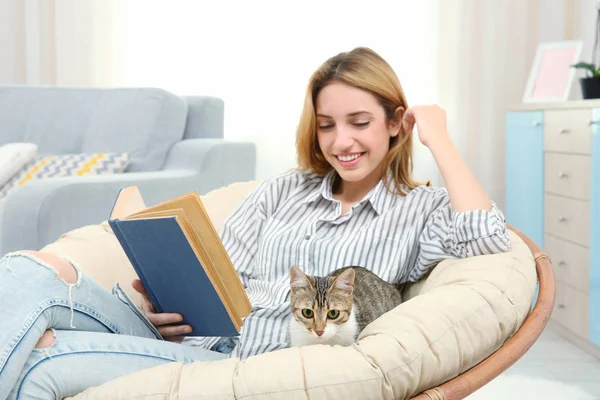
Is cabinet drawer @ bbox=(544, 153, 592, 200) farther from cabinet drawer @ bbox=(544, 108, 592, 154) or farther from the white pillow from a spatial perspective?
the white pillow

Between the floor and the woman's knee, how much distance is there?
1.81 m

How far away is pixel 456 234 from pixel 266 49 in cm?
299

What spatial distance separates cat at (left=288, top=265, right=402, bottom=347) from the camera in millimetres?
1318

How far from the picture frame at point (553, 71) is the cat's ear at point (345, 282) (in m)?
2.52

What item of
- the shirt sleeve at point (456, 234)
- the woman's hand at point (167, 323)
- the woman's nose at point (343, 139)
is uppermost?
the woman's nose at point (343, 139)

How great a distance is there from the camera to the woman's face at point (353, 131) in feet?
5.39

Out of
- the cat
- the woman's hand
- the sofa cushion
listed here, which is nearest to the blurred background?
the sofa cushion

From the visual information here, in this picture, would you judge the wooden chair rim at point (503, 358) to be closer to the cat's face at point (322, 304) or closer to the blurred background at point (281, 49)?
the cat's face at point (322, 304)

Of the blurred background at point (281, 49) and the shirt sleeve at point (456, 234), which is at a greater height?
the blurred background at point (281, 49)

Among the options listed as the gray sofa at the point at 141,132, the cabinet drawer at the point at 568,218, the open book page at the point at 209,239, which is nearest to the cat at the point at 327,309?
the open book page at the point at 209,239

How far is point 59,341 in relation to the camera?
1.25 meters

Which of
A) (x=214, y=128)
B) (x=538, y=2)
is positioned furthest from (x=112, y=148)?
(x=538, y=2)

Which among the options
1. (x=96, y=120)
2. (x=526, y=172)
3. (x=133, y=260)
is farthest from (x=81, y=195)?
(x=526, y=172)

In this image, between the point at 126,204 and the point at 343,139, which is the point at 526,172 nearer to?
the point at 343,139
